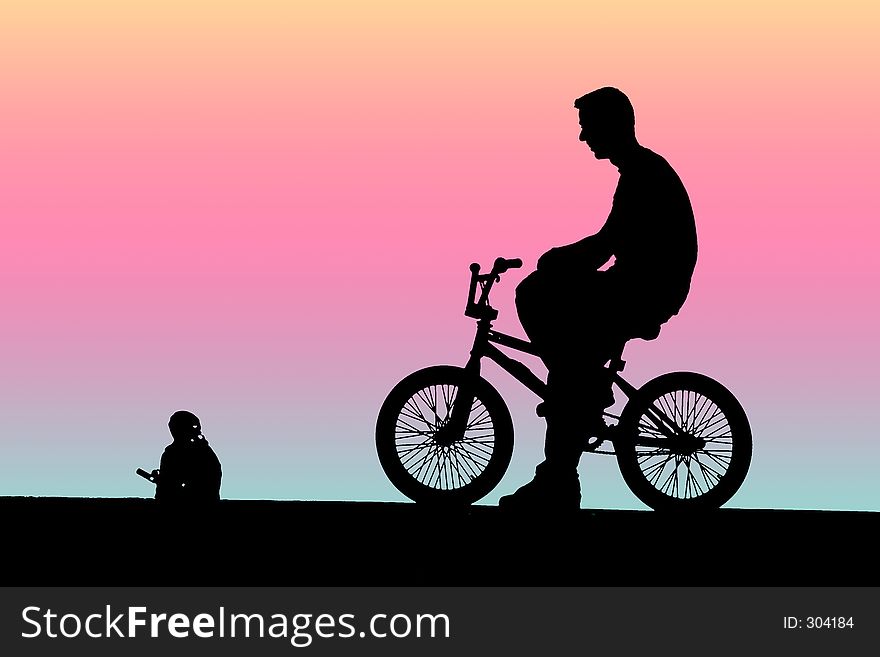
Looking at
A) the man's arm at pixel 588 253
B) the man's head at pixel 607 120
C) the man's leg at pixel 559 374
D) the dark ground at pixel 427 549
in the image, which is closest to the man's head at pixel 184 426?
the dark ground at pixel 427 549

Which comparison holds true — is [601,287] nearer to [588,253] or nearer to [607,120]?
[588,253]

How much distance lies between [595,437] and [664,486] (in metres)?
0.59

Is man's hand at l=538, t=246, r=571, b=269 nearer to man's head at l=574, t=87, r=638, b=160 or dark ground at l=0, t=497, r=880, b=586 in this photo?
man's head at l=574, t=87, r=638, b=160

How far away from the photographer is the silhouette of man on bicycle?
31.7ft

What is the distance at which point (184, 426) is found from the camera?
10.9m

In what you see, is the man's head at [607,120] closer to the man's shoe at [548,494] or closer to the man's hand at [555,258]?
the man's hand at [555,258]

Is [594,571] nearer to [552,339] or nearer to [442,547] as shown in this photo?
[442,547]

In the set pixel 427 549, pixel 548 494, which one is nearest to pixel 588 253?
pixel 548 494

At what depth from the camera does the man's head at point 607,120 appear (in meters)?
9.66

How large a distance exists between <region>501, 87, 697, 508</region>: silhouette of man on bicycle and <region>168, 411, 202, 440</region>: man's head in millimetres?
2388

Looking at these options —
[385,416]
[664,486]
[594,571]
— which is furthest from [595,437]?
[594,571]

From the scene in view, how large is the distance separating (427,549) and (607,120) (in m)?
2.93
